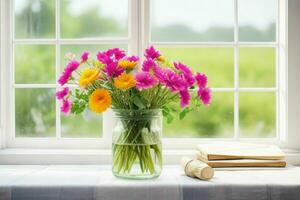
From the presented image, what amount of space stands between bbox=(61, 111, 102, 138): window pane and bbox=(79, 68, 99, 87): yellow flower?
67 centimetres

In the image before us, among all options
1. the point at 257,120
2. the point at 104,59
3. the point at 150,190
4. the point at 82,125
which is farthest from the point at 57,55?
the point at 257,120

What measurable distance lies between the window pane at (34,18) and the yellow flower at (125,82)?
0.83 metres

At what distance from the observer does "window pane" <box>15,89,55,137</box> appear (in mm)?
2520

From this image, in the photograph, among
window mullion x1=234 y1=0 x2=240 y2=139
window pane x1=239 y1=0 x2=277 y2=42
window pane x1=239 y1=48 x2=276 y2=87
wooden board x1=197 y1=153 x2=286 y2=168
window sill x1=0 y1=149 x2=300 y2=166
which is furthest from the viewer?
window pane x1=239 y1=48 x2=276 y2=87

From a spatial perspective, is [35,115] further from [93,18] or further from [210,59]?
[210,59]

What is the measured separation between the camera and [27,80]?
8.32 ft

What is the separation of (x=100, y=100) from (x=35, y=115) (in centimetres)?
82

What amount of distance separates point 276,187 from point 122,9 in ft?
4.08

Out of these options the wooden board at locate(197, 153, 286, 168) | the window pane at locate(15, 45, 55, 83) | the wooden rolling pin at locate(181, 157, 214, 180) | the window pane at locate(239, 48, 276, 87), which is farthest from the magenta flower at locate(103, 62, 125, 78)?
the window pane at locate(239, 48, 276, 87)

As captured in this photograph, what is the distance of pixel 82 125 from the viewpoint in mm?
2537

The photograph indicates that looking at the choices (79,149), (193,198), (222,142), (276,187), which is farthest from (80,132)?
(276,187)

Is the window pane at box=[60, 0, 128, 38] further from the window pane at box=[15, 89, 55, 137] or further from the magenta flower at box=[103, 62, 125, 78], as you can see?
the magenta flower at box=[103, 62, 125, 78]

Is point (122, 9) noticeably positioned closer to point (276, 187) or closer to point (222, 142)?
point (222, 142)

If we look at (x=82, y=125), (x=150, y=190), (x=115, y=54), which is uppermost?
(x=115, y=54)
